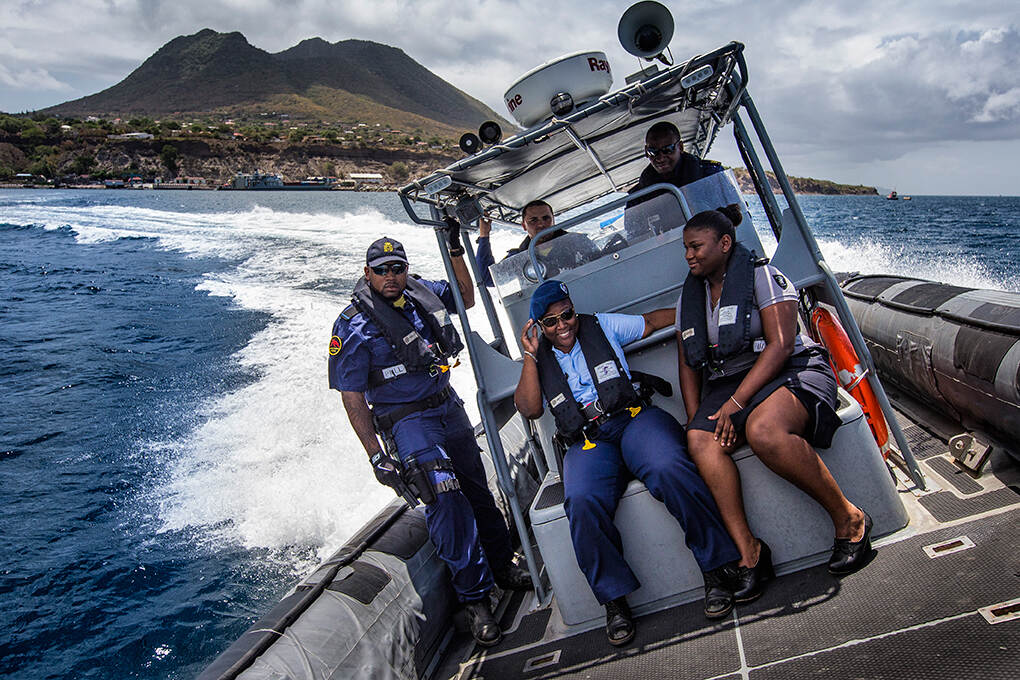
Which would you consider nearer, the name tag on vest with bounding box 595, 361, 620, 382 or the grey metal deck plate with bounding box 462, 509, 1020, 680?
the grey metal deck plate with bounding box 462, 509, 1020, 680

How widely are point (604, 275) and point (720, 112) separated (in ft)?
4.86

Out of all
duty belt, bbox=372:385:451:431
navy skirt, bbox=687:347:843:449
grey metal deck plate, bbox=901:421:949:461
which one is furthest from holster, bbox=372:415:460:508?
grey metal deck plate, bbox=901:421:949:461

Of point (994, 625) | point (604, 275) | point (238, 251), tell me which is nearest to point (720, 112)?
point (604, 275)

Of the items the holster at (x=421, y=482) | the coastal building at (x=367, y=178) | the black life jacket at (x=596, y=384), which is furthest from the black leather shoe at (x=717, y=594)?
the coastal building at (x=367, y=178)

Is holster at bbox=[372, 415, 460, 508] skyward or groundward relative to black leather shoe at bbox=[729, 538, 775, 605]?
skyward

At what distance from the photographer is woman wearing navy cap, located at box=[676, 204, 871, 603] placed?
261 cm

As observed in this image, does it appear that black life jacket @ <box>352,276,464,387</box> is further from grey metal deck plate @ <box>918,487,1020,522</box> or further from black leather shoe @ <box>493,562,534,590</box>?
grey metal deck plate @ <box>918,487,1020,522</box>

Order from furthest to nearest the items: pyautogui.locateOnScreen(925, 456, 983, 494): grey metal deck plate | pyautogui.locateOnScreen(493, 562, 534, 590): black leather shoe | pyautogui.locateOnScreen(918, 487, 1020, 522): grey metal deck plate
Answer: pyautogui.locateOnScreen(493, 562, 534, 590): black leather shoe, pyautogui.locateOnScreen(925, 456, 983, 494): grey metal deck plate, pyautogui.locateOnScreen(918, 487, 1020, 522): grey metal deck plate

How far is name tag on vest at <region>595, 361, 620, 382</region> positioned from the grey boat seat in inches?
18.5

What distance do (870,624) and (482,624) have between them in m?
1.75

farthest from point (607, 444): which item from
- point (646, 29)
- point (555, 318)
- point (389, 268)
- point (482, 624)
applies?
point (646, 29)

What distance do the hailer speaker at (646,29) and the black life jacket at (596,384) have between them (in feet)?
4.50

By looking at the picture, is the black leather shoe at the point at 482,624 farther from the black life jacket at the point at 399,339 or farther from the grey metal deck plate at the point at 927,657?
the grey metal deck plate at the point at 927,657

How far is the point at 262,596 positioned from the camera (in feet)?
14.4
